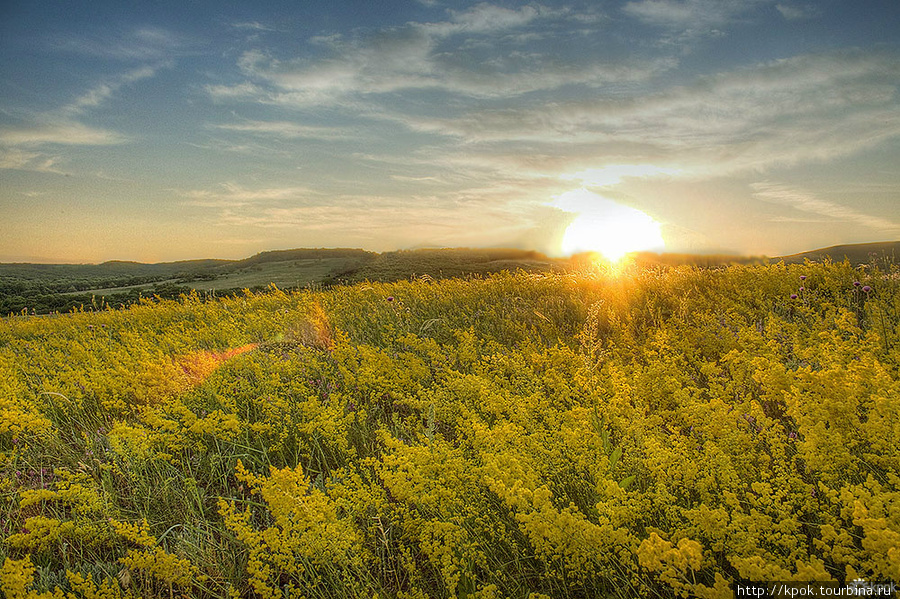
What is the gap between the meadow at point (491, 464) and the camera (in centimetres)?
182

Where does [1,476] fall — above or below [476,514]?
below

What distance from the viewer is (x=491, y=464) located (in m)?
1.98

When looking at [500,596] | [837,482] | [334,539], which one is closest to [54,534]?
[334,539]

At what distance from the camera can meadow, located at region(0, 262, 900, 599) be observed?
71.8 inches

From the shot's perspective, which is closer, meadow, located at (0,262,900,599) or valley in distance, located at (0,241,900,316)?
meadow, located at (0,262,900,599)

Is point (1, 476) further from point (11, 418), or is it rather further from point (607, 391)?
point (607, 391)

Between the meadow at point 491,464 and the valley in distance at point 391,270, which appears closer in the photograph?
the meadow at point 491,464

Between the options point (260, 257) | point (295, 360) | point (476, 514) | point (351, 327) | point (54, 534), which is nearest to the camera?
point (476, 514)

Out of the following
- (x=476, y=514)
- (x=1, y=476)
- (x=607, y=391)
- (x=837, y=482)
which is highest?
(x=607, y=391)

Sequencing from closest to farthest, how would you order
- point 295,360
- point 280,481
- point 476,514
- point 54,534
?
point 280,481
point 476,514
point 54,534
point 295,360

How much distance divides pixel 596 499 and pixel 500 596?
71cm

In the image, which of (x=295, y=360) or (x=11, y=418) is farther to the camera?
(x=295, y=360)

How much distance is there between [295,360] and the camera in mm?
5035

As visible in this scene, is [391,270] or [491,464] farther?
[391,270]
